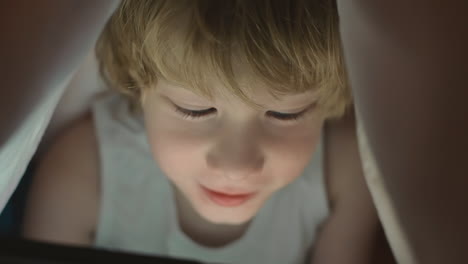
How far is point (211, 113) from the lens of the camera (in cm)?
69

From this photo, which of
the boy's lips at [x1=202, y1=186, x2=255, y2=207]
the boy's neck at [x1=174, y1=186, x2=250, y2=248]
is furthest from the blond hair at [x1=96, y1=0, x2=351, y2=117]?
the boy's neck at [x1=174, y1=186, x2=250, y2=248]

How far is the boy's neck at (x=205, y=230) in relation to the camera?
0.99 meters

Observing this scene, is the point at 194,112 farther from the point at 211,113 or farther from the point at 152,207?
the point at 152,207

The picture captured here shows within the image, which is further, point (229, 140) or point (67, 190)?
point (67, 190)

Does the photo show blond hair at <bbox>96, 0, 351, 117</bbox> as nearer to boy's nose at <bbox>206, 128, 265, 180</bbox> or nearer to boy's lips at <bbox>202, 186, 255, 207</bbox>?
boy's nose at <bbox>206, 128, 265, 180</bbox>

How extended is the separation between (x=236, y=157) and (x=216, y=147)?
0.03 metres

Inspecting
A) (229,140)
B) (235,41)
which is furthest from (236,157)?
(235,41)

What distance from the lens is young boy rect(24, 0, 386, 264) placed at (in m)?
0.62

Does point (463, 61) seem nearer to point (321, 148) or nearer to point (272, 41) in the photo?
point (272, 41)

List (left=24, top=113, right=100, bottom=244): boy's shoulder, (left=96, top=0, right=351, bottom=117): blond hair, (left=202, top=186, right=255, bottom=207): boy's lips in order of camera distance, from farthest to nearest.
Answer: (left=24, top=113, right=100, bottom=244): boy's shoulder, (left=202, top=186, right=255, bottom=207): boy's lips, (left=96, top=0, right=351, bottom=117): blond hair

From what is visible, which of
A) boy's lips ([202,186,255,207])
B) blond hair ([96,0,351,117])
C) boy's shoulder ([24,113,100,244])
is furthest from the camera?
boy's shoulder ([24,113,100,244])

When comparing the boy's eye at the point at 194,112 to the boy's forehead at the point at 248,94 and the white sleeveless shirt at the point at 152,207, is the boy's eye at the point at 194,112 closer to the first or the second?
the boy's forehead at the point at 248,94

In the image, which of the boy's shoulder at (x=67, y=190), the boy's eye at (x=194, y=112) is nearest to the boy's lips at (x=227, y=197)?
the boy's eye at (x=194, y=112)

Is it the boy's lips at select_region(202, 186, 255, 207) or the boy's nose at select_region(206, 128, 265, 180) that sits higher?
the boy's nose at select_region(206, 128, 265, 180)
